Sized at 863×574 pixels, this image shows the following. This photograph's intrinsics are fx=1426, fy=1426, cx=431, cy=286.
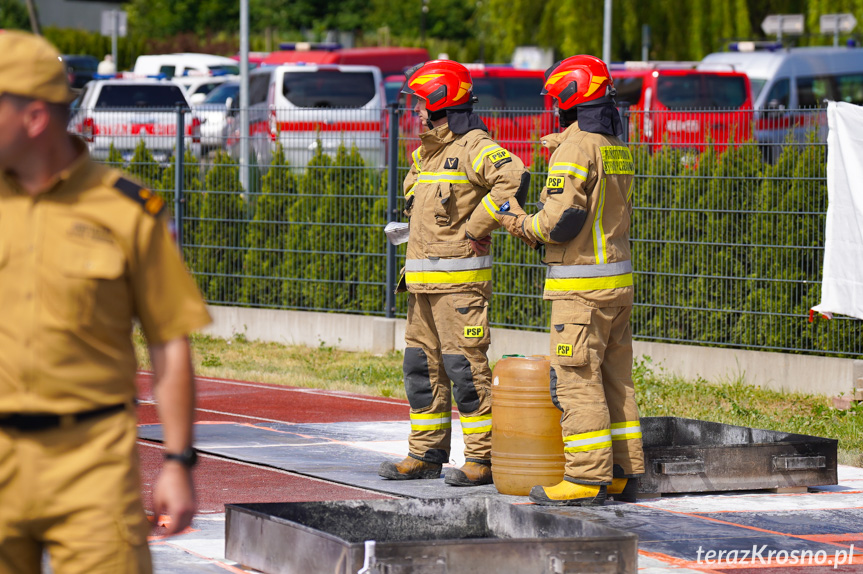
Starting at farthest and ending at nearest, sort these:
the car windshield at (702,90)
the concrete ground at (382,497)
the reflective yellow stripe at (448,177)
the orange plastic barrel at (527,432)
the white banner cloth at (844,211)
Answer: the car windshield at (702,90), the white banner cloth at (844,211), the reflective yellow stripe at (448,177), the orange plastic barrel at (527,432), the concrete ground at (382,497)

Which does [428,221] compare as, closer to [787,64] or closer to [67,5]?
[787,64]

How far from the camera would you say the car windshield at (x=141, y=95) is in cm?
2790

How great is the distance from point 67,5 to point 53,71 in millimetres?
70881

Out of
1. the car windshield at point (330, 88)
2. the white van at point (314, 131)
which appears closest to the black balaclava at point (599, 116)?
the white van at point (314, 131)

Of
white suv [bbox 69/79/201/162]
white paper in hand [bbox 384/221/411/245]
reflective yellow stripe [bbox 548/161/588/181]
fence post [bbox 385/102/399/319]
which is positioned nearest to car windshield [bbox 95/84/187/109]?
white suv [bbox 69/79/201/162]

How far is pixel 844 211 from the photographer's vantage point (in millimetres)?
10734

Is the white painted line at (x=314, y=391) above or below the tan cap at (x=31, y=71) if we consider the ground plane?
below

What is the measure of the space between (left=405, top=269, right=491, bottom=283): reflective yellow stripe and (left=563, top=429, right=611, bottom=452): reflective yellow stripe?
1112 millimetres

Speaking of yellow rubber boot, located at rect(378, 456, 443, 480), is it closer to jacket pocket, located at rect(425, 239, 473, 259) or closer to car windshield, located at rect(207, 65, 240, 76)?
jacket pocket, located at rect(425, 239, 473, 259)

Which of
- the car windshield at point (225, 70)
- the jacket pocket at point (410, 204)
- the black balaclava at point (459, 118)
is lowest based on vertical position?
the jacket pocket at point (410, 204)

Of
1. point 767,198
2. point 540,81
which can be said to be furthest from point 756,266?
point 540,81

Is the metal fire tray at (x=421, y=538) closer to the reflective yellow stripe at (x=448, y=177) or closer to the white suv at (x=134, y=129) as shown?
the reflective yellow stripe at (x=448, y=177)

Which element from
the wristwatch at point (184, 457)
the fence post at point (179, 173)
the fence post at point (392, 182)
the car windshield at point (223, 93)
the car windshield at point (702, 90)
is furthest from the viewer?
the car windshield at point (223, 93)

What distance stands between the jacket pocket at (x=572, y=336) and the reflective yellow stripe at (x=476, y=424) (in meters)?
0.88
